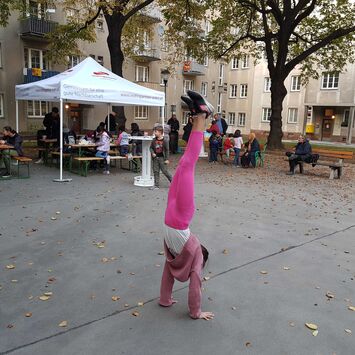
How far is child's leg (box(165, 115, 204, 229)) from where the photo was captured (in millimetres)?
3213

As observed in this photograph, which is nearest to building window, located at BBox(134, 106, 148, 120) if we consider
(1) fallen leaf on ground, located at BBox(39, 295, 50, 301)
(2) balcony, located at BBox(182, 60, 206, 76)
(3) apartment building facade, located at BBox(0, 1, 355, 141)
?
(3) apartment building facade, located at BBox(0, 1, 355, 141)

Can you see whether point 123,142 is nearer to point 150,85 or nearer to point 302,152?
point 302,152

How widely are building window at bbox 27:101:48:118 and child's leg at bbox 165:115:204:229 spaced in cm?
2689

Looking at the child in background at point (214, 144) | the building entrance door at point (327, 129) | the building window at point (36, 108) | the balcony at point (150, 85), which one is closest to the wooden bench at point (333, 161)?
the child in background at point (214, 144)

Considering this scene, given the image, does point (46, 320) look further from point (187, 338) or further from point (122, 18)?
point (122, 18)

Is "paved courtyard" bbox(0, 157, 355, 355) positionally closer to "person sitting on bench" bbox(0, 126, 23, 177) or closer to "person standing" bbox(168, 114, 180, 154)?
"person sitting on bench" bbox(0, 126, 23, 177)

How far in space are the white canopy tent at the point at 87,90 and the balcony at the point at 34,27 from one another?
52.1ft

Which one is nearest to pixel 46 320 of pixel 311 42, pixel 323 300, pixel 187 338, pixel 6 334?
pixel 6 334

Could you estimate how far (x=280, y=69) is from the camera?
65.9ft

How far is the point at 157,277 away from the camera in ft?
14.4

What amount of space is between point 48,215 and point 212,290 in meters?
3.76

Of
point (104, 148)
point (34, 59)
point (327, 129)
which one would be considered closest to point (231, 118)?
point (327, 129)

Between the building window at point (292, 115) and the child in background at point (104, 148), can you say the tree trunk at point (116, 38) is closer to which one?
the child in background at point (104, 148)

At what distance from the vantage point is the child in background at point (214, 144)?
569 inches
